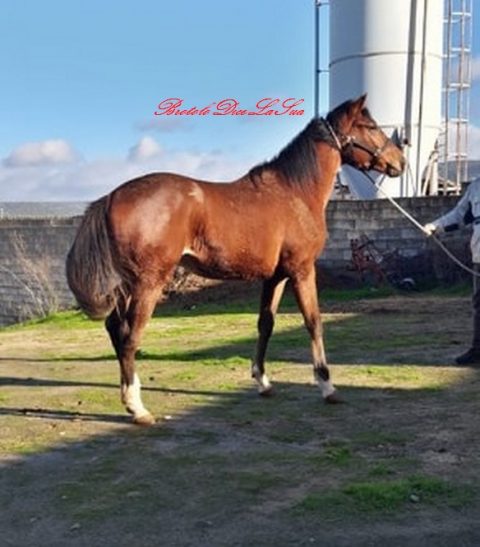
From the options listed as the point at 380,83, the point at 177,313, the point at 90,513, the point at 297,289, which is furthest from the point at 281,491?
the point at 380,83

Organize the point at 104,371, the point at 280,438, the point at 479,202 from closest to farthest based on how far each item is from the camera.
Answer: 1. the point at 280,438
2. the point at 479,202
3. the point at 104,371

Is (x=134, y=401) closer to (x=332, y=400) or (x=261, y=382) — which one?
(x=261, y=382)

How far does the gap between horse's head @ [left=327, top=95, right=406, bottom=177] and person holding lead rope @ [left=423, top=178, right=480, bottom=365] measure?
82 centimetres

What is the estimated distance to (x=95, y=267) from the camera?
16.8ft

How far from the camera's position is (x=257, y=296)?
563 inches

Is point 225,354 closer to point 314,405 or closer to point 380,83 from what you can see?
point 314,405

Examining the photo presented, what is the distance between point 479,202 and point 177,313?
7982 mm

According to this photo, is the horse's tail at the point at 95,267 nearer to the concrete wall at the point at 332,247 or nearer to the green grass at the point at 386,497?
the green grass at the point at 386,497

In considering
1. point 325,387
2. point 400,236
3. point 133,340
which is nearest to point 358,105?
point 325,387

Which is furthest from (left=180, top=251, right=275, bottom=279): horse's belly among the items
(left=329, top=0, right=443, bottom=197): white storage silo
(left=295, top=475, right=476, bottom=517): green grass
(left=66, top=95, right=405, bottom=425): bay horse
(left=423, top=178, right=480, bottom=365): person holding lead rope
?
(left=329, top=0, right=443, bottom=197): white storage silo

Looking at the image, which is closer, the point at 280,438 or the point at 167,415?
the point at 280,438

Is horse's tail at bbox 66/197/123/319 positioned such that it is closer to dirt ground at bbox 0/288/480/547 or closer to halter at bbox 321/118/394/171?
dirt ground at bbox 0/288/480/547

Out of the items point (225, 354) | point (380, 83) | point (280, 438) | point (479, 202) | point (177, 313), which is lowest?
point (177, 313)

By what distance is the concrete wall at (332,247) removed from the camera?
1354cm
